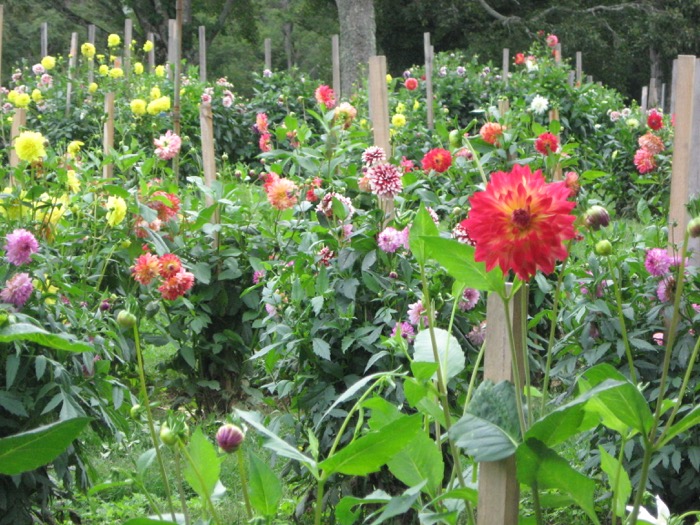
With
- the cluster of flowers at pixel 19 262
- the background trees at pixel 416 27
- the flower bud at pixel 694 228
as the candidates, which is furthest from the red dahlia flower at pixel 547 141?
the background trees at pixel 416 27

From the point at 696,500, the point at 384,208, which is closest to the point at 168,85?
the point at 384,208

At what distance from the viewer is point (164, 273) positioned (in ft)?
9.23

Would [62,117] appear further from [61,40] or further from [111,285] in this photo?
[61,40]

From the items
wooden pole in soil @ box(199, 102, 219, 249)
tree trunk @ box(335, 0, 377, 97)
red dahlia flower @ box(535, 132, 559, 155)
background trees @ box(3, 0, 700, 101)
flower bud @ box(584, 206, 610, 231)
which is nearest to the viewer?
flower bud @ box(584, 206, 610, 231)

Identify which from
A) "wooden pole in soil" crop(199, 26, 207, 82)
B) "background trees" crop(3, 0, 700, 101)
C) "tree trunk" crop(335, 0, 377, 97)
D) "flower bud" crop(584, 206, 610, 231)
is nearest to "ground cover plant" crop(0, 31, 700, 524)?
"flower bud" crop(584, 206, 610, 231)

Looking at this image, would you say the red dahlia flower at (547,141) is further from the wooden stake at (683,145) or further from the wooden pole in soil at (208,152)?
the wooden pole in soil at (208,152)

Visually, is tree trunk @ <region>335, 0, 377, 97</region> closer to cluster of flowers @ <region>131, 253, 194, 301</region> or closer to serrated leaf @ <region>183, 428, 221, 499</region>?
cluster of flowers @ <region>131, 253, 194, 301</region>

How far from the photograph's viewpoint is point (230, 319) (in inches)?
138

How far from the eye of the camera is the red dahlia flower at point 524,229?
0.91 m

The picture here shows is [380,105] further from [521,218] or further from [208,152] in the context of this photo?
[521,218]

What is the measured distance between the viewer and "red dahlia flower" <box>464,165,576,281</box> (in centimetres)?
91

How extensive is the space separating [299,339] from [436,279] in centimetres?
40

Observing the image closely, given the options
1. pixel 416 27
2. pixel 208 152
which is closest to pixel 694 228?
pixel 208 152

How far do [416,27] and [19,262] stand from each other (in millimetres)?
23003
